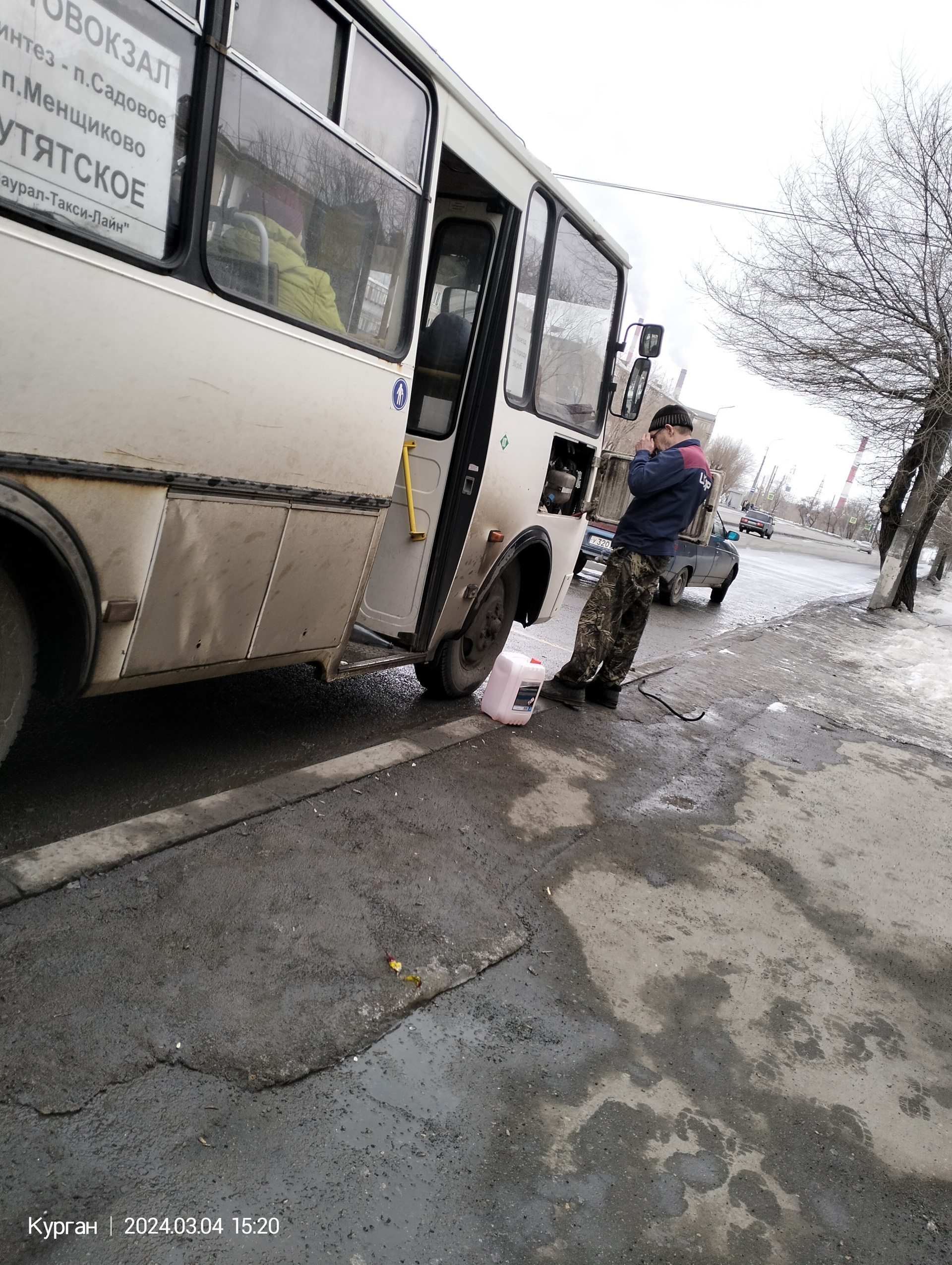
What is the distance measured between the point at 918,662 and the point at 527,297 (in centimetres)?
987

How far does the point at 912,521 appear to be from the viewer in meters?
18.4

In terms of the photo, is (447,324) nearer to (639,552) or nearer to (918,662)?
(639,552)

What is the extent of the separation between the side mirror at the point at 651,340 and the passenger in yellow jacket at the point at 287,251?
3041 mm

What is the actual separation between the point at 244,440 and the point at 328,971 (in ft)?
6.08

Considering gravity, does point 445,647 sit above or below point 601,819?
above

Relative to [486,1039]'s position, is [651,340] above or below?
above

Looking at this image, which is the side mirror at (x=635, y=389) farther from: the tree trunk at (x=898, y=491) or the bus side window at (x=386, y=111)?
the tree trunk at (x=898, y=491)

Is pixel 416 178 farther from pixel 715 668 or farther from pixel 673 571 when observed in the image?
pixel 673 571

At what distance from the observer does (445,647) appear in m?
5.63

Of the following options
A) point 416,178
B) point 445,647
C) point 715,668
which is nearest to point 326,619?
point 445,647

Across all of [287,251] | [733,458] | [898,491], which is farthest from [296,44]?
[733,458]

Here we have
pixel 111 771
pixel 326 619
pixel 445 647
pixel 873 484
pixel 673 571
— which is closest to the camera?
pixel 111 771

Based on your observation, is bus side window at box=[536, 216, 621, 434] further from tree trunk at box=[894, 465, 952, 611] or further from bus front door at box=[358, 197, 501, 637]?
tree trunk at box=[894, 465, 952, 611]

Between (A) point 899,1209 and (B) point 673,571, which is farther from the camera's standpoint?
(B) point 673,571
